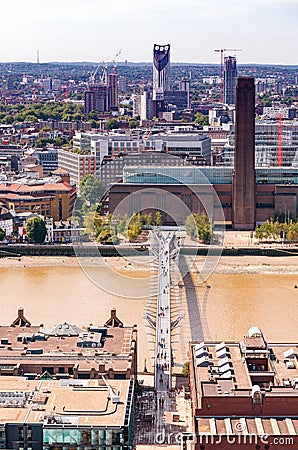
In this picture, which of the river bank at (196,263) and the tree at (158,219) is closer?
the river bank at (196,263)

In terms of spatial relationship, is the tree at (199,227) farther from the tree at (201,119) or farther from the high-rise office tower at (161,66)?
the high-rise office tower at (161,66)

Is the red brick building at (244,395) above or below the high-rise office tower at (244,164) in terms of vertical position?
below

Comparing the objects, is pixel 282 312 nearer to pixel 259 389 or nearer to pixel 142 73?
pixel 259 389

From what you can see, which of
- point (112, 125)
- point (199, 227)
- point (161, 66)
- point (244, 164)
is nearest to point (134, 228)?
point (199, 227)

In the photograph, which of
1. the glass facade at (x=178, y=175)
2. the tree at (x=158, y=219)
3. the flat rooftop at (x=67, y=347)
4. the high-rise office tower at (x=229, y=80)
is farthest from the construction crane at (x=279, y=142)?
the high-rise office tower at (x=229, y=80)

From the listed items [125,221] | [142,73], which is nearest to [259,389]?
[125,221]

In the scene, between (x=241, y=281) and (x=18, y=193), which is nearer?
(x=241, y=281)

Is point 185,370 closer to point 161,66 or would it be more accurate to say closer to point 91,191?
point 91,191
